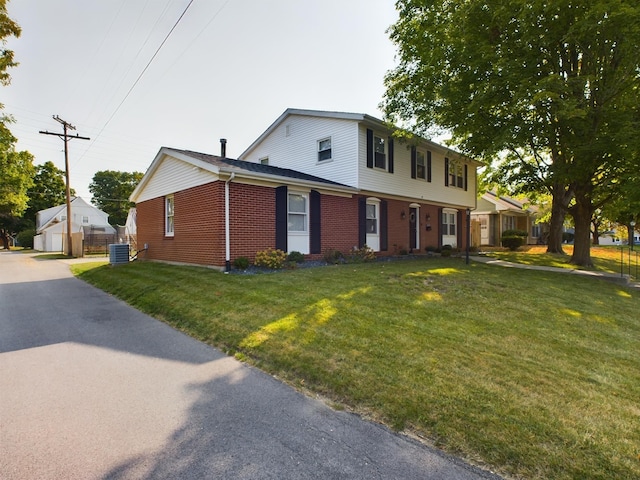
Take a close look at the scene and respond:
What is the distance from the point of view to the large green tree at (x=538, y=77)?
363 inches

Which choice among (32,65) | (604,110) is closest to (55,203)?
(32,65)

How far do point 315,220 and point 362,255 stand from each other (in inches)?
97.4

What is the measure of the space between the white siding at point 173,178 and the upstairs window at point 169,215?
Result: 296mm

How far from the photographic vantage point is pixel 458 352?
4137 mm

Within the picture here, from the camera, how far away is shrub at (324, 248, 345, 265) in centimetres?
1227

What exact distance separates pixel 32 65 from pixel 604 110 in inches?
752

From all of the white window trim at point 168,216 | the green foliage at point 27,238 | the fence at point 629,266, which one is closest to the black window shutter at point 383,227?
the fence at point 629,266

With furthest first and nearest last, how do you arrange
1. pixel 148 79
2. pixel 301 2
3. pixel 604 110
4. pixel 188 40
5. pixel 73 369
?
1. pixel 148 79
2. pixel 604 110
3. pixel 188 40
4. pixel 301 2
5. pixel 73 369

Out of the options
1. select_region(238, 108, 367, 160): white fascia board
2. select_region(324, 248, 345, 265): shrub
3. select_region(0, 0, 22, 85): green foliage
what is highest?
select_region(0, 0, 22, 85): green foliage

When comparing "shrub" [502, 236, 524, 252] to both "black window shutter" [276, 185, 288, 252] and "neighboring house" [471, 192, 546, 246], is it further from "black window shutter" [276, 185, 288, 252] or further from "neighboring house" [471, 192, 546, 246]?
"black window shutter" [276, 185, 288, 252]

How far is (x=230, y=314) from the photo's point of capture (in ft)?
19.2

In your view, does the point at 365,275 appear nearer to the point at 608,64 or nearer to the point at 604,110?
the point at 604,110

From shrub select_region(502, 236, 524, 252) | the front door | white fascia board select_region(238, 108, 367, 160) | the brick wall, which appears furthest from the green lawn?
shrub select_region(502, 236, 524, 252)

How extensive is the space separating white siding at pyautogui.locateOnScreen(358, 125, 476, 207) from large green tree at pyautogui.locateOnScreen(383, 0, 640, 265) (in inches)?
95.3
